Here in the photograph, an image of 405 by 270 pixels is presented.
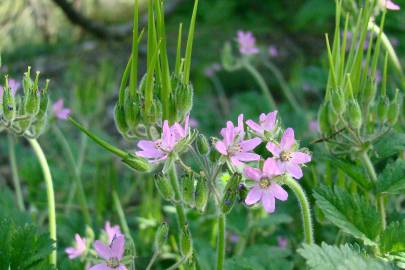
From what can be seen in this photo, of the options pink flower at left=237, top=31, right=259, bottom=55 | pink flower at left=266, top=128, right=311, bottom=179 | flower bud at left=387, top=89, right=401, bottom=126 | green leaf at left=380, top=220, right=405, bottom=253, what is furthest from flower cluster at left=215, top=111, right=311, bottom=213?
pink flower at left=237, top=31, right=259, bottom=55

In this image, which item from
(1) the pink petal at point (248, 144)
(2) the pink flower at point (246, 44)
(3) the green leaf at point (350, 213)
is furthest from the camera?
Answer: (2) the pink flower at point (246, 44)

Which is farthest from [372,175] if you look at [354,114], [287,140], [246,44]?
[246,44]

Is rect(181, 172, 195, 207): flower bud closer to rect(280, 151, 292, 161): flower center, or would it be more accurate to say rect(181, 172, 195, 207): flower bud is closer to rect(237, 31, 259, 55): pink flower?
rect(280, 151, 292, 161): flower center

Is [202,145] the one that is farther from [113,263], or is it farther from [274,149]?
[113,263]

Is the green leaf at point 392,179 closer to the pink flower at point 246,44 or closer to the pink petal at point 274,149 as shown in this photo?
the pink petal at point 274,149

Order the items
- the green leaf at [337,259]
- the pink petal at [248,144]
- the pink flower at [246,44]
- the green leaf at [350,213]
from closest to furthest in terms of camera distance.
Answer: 1. the green leaf at [337,259]
2. the pink petal at [248,144]
3. the green leaf at [350,213]
4. the pink flower at [246,44]

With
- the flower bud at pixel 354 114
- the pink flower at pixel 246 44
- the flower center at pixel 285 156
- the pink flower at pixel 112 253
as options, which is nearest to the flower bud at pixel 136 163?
the pink flower at pixel 112 253
